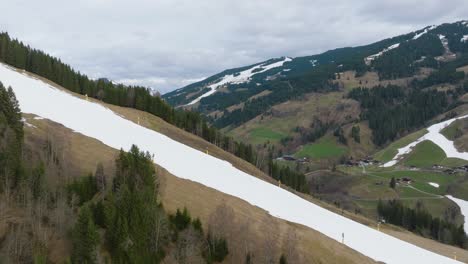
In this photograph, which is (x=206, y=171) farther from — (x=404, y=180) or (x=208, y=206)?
(x=404, y=180)

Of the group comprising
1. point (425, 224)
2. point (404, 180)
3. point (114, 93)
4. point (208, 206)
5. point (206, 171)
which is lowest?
point (425, 224)

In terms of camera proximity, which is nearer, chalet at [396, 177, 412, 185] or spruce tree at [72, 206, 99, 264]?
spruce tree at [72, 206, 99, 264]

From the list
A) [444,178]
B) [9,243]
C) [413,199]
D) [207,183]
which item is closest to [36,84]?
[207,183]

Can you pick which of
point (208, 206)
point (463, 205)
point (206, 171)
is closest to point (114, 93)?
point (206, 171)

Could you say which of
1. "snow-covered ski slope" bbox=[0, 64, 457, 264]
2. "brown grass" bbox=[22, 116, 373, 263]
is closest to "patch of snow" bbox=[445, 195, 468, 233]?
"snow-covered ski slope" bbox=[0, 64, 457, 264]

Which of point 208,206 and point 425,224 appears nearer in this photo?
point 208,206

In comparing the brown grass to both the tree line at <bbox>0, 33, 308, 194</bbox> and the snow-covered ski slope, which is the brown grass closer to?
the snow-covered ski slope
